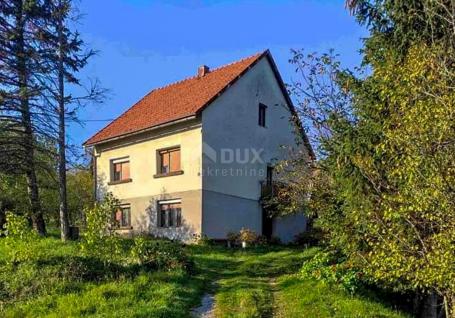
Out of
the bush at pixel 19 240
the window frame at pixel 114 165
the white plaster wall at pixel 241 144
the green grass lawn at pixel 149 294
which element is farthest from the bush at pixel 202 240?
the bush at pixel 19 240

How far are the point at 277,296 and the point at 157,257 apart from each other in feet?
10.9

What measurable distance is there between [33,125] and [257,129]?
11269 mm

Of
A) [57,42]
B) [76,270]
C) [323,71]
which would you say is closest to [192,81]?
[57,42]

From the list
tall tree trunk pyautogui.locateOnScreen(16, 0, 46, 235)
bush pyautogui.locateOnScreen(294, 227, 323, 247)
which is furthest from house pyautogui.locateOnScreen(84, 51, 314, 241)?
tall tree trunk pyautogui.locateOnScreen(16, 0, 46, 235)

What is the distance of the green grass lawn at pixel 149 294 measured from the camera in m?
8.52

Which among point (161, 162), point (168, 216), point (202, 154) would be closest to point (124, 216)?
point (168, 216)

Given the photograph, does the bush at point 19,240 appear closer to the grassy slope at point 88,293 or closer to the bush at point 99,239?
the grassy slope at point 88,293

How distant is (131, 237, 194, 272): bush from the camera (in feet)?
37.7

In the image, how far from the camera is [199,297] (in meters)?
9.78

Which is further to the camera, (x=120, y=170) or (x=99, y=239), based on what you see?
(x=120, y=170)

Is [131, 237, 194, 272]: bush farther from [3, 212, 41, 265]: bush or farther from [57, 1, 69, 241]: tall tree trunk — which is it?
[57, 1, 69, 241]: tall tree trunk

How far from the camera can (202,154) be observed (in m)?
20.6

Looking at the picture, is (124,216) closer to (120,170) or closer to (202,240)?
(120,170)

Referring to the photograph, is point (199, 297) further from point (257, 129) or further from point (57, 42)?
point (257, 129)
